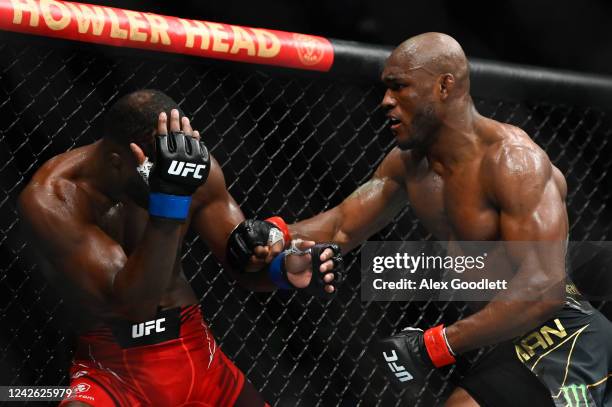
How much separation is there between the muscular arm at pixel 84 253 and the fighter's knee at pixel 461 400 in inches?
27.9

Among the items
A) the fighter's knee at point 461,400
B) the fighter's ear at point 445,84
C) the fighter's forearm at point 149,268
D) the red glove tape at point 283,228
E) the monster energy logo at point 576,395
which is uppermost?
the fighter's ear at point 445,84

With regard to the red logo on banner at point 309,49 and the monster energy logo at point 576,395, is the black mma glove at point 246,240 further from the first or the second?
the monster energy logo at point 576,395

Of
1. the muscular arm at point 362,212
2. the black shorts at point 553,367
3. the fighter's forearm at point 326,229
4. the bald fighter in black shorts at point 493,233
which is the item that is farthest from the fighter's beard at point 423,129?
the black shorts at point 553,367

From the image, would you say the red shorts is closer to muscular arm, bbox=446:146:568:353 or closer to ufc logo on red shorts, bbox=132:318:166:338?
ufc logo on red shorts, bbox=132:318:166:338

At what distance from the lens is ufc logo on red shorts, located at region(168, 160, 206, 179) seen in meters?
1.66

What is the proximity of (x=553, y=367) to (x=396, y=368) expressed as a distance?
35cm

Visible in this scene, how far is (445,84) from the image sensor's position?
2.14m

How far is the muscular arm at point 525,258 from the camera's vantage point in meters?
1.98

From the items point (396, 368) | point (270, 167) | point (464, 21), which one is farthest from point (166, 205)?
point (464, 21)

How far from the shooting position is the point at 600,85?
2859 mm

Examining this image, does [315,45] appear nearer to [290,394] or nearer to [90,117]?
[90,117]

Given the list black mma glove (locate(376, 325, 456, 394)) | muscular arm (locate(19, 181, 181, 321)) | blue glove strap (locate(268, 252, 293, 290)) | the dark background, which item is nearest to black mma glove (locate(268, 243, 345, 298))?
blue glove strap (locate(268, 252, 293, 290))

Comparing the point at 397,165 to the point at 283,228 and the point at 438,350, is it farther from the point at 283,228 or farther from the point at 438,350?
the point at 438,350

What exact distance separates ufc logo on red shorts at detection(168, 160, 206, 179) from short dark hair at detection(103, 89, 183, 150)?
215mm
